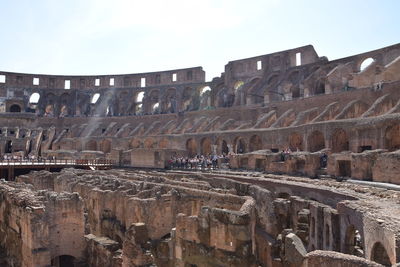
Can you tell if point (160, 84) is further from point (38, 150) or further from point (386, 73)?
point (386, 73)

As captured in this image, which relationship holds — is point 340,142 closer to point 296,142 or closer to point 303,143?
point 303,143

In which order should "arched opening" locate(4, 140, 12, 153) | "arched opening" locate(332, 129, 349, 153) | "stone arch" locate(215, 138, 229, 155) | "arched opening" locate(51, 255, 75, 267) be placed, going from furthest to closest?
1. "arched opening" locate(4, 140, 12, 153)
2. "stone arch" locate(215, 138, 229, 155)
3. "arched opening" locate(332, 129, 349, 153)
4. "arched opening" locate(51, 255, 75, 267)

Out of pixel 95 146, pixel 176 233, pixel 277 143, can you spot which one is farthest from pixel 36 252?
pixel 95 146

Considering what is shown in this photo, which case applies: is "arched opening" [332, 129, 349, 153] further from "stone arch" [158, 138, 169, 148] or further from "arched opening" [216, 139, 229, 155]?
"stone arch" [158, 138, 169, 148]

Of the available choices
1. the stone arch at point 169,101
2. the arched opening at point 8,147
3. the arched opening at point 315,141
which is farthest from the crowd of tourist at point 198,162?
the arched opening at point 8,147

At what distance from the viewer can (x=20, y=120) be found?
51844mm

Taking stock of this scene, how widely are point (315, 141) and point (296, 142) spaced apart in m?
2.09

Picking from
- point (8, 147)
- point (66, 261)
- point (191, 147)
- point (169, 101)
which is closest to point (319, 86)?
point (191, 147)

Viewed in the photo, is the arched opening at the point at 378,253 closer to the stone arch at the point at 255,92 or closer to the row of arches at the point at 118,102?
the stone arch at the point at 255,92

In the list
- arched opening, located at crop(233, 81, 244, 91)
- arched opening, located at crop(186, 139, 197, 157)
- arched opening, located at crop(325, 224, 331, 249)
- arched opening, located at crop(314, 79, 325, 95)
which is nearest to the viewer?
arched opening, located at crop(325, 224, 331, 249)

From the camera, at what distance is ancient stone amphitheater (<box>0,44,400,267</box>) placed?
31.5 feet

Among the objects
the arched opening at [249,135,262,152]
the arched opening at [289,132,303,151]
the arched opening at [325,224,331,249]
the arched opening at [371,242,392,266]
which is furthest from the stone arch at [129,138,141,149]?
the arched opening at [371,242,392,266]

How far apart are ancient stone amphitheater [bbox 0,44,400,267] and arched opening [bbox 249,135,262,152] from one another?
137 mm

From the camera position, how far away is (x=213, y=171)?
26.9 meters
